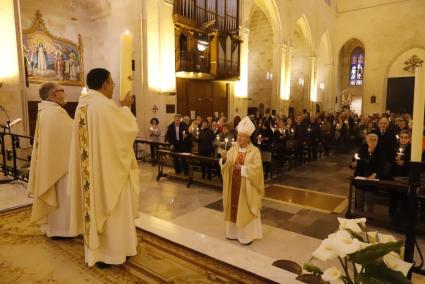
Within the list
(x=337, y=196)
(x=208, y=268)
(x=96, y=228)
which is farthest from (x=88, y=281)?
(x=337, y=196)

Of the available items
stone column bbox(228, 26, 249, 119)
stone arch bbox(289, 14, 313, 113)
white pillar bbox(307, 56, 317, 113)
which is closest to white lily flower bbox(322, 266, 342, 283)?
stone column bbox(228, 26, 249, 119)

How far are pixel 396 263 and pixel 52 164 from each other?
11.4ft

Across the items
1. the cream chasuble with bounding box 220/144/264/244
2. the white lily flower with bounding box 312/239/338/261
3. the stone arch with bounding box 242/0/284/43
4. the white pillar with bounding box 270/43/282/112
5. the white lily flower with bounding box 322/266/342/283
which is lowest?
the cream chasuble with bounding box 220/144/264/244

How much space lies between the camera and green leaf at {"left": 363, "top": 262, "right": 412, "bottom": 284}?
1.16 m

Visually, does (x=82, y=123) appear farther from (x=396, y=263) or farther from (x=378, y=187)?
(x=378, y=187)

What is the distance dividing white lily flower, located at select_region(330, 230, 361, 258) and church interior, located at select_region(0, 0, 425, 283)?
0.12 meters

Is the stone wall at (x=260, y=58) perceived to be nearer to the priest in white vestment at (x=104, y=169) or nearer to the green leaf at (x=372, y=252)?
→ the priest in white vestment at (x=104, y=169)

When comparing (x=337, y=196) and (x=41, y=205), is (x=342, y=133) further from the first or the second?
(x=41, y=205)

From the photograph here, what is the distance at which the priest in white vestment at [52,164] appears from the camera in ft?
11.3

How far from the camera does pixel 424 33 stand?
2191 cm

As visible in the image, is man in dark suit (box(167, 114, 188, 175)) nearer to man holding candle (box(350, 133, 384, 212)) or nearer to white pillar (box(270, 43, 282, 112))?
man holding candle (box(350, 133, 384, 212))

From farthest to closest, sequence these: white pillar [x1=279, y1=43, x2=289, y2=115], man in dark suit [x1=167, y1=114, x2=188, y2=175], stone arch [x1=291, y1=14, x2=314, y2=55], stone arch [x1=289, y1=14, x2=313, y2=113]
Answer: stone arch [x1=289, y1=14, x2=313, y2=113], stone arch [x1=291, y1=14, x2=314, y2=55], white pillar [x1=279, y1=43, x2=289, y2=115], man in dark suit [x1=167, y1=114, x2=188, y2=175]

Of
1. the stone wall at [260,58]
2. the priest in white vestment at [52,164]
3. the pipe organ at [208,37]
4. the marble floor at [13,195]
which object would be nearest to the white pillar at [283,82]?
the stone wall at [260,58]

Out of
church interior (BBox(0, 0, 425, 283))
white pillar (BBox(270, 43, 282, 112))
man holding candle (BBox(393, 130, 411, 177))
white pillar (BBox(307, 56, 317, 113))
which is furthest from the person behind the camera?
white pillar (BBox(307, 56, 317, 113))
